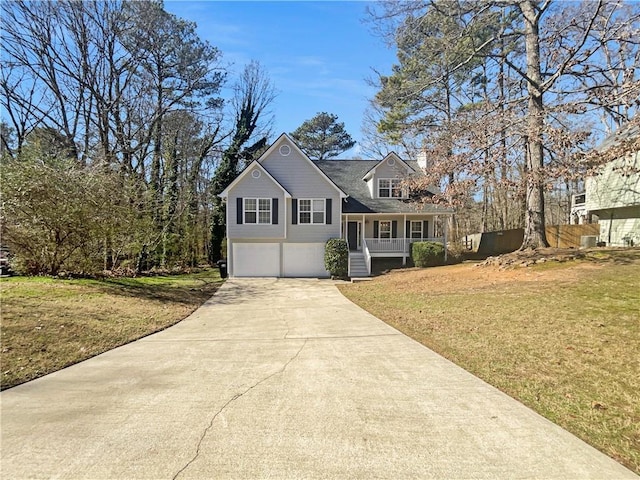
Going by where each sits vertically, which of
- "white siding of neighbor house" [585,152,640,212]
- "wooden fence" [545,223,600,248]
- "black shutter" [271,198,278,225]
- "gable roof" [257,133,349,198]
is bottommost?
"wooden fence" [545,223,600,248]

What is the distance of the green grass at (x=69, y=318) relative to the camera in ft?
17.8

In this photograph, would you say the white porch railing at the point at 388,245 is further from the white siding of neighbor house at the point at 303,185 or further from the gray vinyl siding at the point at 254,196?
the gray vinyl siding at the point at 254,196

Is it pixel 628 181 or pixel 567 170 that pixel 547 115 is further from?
pixel 628 181

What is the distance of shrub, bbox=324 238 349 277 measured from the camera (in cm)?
1786

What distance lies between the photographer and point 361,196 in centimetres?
2164

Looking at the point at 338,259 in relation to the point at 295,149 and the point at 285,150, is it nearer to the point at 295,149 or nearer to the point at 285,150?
the point at 295,149

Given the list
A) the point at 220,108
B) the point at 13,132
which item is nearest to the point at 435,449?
the point at 220,108

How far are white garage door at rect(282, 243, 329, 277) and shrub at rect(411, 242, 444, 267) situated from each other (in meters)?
5.05

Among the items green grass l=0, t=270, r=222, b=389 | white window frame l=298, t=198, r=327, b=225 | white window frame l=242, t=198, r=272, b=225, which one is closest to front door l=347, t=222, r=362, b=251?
white window frame l=298, t=198, r=327, b=225

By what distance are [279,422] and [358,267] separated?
15775 millimetres

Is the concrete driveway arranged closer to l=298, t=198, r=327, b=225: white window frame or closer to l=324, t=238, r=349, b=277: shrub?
l=324, t=238, r=349, b=277: shrub

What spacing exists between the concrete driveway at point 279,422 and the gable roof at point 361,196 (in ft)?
49.4

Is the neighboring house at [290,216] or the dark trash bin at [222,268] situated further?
the dark trash bin at [222,268]

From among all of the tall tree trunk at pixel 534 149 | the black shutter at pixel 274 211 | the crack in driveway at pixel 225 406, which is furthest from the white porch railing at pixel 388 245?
the crack in driveway at pixel 225 406
